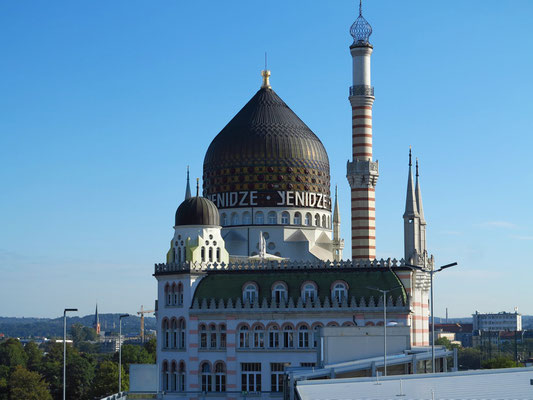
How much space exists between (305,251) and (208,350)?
16888 mm

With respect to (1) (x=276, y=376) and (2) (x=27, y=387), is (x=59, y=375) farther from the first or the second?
(1) (x=276, y=376)

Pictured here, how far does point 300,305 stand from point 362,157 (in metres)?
16.7

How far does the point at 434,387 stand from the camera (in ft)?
189

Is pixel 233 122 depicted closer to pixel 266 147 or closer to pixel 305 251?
pixel 266 147

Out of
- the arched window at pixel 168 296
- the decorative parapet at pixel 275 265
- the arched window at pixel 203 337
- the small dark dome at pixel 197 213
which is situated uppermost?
the small dark dome at pixel 197 213

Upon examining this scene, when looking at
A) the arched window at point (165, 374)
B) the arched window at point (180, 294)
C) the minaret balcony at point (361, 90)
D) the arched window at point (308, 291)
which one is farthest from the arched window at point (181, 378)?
the minaret balcony at point (361, 90)

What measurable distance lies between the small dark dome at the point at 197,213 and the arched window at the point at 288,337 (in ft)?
41.0

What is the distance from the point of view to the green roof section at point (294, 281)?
101250 mm

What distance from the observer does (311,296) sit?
102750 mm

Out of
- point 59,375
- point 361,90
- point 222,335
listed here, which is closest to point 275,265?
point 222,335

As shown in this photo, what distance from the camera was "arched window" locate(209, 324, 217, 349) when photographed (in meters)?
103

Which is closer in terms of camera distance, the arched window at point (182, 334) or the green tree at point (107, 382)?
the arched window at point (182, 334)

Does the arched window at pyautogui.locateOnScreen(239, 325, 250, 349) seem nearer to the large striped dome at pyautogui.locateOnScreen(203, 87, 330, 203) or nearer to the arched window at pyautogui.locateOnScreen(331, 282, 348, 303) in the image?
the arched window at pyautogui.locateOnScreen(331, 282, 348, 303)

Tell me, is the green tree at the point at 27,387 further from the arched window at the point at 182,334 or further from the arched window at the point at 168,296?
the arched window at the point at 182,334
